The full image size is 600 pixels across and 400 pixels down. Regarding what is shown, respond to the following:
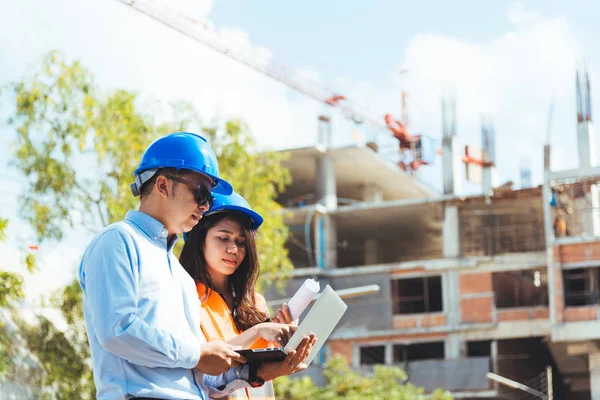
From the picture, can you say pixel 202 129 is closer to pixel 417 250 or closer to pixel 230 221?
pixel 230 221

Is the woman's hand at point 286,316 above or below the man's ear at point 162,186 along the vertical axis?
below

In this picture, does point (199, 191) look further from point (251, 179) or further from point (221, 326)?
point (251, 179)

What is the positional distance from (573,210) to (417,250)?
724 centimetres

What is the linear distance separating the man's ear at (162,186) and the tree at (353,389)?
57.5 ft

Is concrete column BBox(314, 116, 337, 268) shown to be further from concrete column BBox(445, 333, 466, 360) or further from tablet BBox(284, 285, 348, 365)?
tablet BBox(284, 285, 348, 365)

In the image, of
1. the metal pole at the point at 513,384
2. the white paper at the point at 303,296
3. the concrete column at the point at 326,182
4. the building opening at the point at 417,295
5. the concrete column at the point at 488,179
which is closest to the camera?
the white paper at the point at 303,296

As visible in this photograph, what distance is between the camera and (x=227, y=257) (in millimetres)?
3664

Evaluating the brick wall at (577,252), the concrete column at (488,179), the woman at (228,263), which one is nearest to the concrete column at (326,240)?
the concrete column at (488,179)

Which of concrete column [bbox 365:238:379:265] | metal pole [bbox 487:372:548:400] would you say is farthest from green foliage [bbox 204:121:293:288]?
concrete column [bbox 365:238:379:265]

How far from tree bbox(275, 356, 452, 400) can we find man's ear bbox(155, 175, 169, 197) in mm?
17521

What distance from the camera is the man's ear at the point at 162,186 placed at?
2.75 m

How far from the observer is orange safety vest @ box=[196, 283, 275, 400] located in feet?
10.9

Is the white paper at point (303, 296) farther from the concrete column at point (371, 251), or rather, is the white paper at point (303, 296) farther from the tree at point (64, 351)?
the concrete column at point (371, 251)

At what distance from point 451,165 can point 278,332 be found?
26.3 meters
